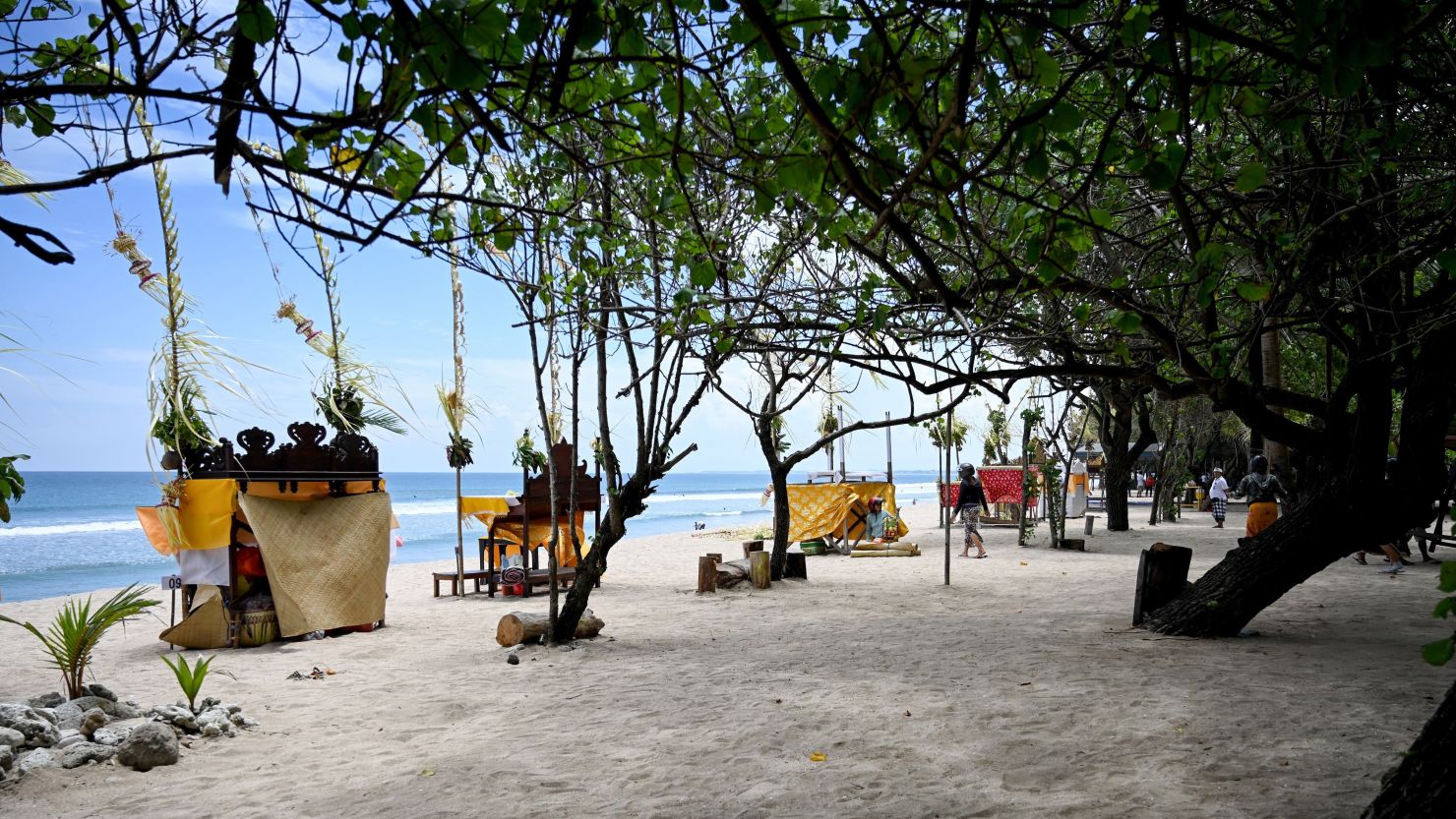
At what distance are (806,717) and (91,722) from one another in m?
3.94

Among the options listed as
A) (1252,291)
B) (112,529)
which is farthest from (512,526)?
(112,529)

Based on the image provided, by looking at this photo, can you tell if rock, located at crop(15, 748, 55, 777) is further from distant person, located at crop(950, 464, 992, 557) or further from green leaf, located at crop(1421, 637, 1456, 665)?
distant person, located at crop(950, 464, 992, 557)

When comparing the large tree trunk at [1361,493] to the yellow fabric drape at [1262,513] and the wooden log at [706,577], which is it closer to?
the yellow fabric drape at [1262,513]

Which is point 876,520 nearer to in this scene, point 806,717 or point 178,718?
point 806,717

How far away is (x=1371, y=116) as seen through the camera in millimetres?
5102

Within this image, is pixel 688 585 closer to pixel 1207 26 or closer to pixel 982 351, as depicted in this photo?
pixel 982 351

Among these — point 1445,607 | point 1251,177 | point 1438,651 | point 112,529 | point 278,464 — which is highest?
point 1251,177

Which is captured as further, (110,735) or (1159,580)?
(1159,580)

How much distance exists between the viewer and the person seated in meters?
16.9

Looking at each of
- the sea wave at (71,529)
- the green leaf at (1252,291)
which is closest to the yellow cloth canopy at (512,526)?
the green leaf at (1252,291)

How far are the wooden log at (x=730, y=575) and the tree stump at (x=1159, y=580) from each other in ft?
17.0

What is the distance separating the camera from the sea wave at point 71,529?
39.7 meters

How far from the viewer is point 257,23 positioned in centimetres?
206

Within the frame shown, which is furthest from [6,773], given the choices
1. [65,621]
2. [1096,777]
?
[1096,777]
